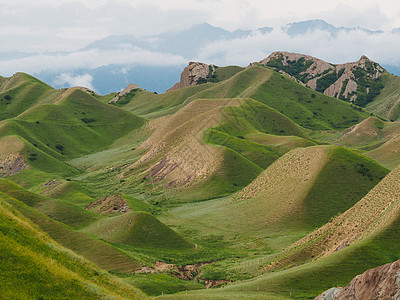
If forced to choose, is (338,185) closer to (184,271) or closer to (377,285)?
(184,271)

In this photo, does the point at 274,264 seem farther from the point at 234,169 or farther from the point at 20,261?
the point at 234,169

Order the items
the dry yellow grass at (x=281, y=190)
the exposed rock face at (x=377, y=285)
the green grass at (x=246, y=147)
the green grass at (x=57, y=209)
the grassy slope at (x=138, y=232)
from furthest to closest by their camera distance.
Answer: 1. the green grass at (x=246, y=147)
2. the dry yellow grass at (x=281, y=190)
3. the green grass at (x=57, y=209)
4. the grassy slope at (x=138, y=232)
5. the exposed rock face at (x=377, y=285)

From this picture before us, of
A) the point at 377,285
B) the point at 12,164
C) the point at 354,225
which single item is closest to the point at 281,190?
the point at 354,225

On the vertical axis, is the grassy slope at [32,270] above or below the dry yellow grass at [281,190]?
above

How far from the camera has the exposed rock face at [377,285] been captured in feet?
90.4

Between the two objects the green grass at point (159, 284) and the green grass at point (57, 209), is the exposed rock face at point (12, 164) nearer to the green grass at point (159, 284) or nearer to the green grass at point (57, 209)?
the green grass at point (57, 209)

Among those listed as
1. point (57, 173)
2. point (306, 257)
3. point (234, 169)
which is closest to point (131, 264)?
point (306, 257)

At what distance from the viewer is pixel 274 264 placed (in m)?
59.6

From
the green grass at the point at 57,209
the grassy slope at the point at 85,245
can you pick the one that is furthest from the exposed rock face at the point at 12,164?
the grassy slope at the point at 85,245

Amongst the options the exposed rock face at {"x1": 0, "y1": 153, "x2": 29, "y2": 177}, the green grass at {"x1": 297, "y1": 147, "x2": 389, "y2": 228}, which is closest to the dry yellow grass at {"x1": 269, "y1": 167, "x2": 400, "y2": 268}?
the green grass at {"x1": 297, "y1": 147, "x2": 389, "y2": 228}

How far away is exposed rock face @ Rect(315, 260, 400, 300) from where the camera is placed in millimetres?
27562

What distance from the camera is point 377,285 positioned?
28.9 meters

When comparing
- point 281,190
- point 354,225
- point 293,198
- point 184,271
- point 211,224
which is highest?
point 354,225

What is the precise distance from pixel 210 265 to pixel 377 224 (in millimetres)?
25823
